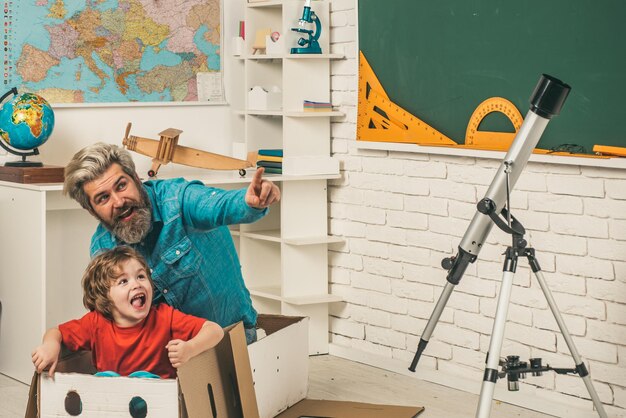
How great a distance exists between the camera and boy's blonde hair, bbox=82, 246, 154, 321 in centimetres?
295

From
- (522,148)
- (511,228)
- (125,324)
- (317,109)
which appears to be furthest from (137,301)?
(317,109)

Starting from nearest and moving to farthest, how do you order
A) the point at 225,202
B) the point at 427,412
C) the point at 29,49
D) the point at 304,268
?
the point at 225,202 → the point at 427,412 → the point at 29,49 → the point at 304,268

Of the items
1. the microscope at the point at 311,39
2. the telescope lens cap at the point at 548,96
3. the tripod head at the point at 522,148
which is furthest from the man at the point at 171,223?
the microscope at the point at 311,39

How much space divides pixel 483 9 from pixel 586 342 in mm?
1264

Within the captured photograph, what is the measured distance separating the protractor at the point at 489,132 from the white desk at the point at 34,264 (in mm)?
1570

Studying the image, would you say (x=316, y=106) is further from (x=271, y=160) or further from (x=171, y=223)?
(x=171, y=223)

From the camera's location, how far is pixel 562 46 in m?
3.55

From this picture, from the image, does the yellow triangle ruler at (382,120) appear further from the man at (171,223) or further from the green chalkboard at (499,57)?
the man at (171,223)

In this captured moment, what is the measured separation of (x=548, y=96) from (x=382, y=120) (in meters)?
1.32

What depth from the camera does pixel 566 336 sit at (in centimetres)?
325

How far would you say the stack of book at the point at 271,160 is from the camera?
14.5 feet

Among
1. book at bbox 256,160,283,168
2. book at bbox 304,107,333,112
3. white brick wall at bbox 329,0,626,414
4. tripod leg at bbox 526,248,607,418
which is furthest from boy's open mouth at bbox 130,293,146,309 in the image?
book at bbox 304,107,333,112

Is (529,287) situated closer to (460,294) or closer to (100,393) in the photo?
(460,294)

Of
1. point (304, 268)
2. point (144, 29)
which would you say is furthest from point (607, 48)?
point (144, 29)
